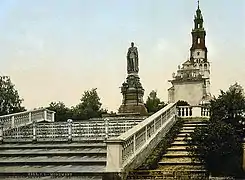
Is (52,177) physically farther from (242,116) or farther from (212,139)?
(242,116)

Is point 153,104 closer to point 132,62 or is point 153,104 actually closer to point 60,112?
point 60,112

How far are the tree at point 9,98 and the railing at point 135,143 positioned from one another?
80.4 ft

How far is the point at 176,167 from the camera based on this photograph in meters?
13.3

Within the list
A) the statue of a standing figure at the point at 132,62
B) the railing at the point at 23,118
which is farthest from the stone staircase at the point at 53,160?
the statue of a standing figure at the point at 132,62

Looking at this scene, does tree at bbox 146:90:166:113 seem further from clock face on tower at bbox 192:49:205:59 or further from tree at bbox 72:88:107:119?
clock face on tower at bbox 192:49:205:59

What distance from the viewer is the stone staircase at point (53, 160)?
12508mm

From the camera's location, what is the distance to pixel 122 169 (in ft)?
38.6

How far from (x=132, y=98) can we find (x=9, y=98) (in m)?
15.9

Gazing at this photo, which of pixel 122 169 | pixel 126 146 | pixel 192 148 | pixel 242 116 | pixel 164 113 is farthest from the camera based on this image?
pixel 164 113

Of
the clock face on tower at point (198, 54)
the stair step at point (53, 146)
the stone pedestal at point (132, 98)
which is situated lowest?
the stair step at point (53, 146)

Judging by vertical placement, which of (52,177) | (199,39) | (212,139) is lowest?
(52,177)

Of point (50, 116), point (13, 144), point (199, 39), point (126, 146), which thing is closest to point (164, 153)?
point (126, 146)

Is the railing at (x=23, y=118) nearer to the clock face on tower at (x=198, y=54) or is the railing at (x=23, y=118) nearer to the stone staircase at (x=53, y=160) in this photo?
the stone staircase at (x=53, y=160)

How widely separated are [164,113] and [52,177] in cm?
863
